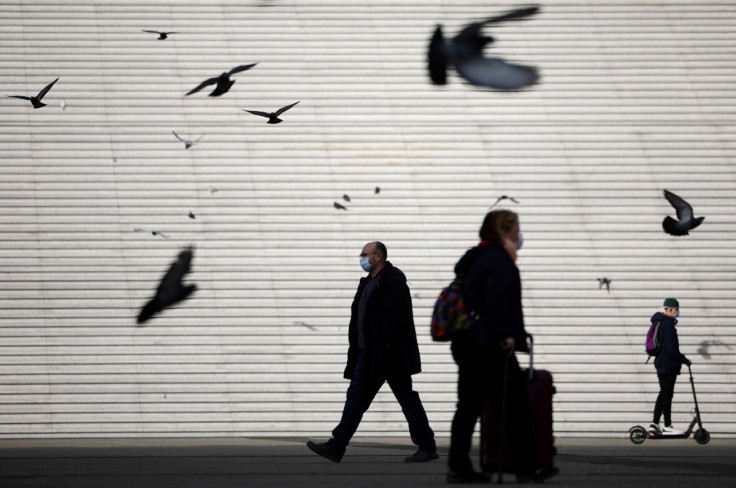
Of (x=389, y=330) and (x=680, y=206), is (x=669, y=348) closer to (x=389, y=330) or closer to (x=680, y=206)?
(x=389, y=330)

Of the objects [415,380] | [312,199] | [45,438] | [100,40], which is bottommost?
[45,438]

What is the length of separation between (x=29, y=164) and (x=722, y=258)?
885cm

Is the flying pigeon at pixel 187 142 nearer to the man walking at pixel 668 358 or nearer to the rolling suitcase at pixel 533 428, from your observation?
the man walking at pixel 668 358

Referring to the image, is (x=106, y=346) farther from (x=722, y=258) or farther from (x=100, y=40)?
(x=722, y=258)

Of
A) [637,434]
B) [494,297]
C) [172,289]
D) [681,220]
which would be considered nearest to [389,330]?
[494,297]

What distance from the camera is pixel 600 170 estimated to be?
1557 centimetres

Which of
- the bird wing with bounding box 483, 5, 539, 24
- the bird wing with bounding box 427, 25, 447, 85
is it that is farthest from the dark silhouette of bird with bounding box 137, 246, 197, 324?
the bird wing with bounding box 483, 5, 539, 24

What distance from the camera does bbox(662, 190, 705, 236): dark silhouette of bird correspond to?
48.1ft

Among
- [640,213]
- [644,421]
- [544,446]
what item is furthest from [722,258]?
[544,446]

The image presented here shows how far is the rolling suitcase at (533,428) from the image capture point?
6502 millimetres

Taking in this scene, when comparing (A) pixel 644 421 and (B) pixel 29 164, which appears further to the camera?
(B) pixel 29 164

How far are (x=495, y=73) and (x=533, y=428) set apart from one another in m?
11.0

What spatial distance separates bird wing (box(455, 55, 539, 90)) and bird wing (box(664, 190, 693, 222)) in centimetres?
308

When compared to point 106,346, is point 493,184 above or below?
above
